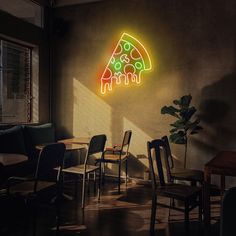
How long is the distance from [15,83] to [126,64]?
207 cm

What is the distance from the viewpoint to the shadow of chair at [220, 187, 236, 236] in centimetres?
124

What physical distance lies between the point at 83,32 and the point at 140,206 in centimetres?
344

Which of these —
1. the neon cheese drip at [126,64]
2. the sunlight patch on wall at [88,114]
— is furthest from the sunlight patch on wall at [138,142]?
the neon cheese drip at [126,64]

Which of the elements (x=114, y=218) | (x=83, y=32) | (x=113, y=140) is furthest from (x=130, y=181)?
(x=83, y=32)

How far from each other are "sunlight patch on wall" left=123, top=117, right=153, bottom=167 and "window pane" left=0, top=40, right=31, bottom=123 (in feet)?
6.65

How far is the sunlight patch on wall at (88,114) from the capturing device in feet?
17.8

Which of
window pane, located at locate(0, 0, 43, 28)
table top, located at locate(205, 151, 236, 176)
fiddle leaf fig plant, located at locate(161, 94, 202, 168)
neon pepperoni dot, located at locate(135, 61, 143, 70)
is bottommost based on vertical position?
table top, located at locate(205, 151, 236, 176)

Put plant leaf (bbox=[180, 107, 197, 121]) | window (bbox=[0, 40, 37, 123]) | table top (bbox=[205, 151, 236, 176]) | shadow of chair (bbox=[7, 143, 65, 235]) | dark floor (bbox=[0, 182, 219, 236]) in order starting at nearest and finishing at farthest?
table top (bbox=[205, 151, 236, 176])
shadow of chair (bbox=[7, 143, 65, 235])
dark floor (bbox=[0, 182, 219, 236])
plant leaf (bbox=[180, 107, 197, 121])
window (bbox=[0, 40, 37, 123])

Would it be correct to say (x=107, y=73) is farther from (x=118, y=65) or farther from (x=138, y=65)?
(x=138, y=65)

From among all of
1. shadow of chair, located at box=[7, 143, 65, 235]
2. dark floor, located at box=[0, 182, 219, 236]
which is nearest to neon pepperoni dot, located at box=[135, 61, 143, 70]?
dark floor, located at box=[0, 182, 219, 236]

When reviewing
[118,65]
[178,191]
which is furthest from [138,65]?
[178,191]

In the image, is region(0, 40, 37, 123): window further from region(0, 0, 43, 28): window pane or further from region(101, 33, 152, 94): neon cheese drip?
region(101, 33, 152, 94): neon cheese drip

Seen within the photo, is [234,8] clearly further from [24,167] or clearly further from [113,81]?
[24,167]

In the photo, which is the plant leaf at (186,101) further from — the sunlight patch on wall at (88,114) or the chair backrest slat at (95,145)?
the sunlight patch on wall at (88,114)
